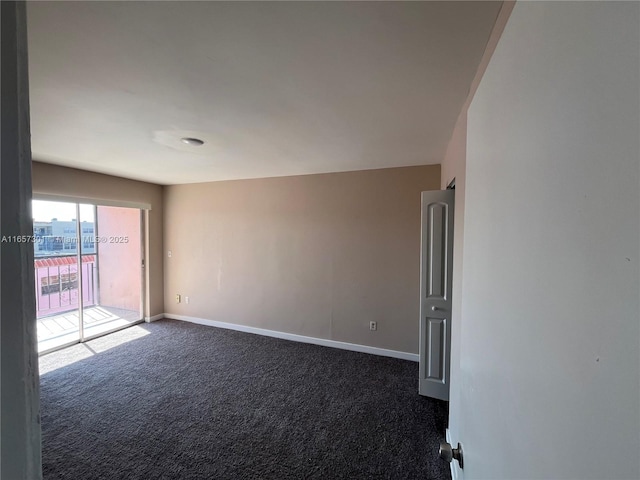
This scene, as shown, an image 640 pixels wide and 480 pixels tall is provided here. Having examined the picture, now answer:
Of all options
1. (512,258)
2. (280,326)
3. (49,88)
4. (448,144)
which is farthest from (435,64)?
(280,326)

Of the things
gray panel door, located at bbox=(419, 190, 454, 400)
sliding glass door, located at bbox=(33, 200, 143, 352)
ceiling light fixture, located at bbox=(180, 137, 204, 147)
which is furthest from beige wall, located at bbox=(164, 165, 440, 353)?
ceiling light fixture, located at bbox=(180, 137, 204, 147)

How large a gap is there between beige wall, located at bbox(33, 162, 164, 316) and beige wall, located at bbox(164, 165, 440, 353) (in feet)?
0.53

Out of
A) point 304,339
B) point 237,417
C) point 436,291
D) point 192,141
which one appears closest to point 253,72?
point 192,141

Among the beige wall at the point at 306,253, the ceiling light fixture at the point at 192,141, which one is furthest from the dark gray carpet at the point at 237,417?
Result: the ceiling light fixture at the point at 192,141

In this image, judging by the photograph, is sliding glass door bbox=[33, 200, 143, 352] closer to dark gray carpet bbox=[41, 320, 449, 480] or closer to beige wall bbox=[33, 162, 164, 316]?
beige wall bbox=[33, 162, 164, 316]

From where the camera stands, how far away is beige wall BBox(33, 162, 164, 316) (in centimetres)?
327

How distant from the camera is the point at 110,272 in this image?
4.50 metres

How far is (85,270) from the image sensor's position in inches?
158

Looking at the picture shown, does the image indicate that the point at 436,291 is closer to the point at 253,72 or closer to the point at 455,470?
the point at 455,470

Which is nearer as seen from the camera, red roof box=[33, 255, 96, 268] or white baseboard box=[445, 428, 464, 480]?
white baseboard box=[445, 428, 464, 480]

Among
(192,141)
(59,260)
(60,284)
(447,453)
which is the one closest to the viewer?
(447,453)

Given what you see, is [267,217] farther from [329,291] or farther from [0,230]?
[0,230]

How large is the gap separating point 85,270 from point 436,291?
4798 mm

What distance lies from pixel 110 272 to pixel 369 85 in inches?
198
